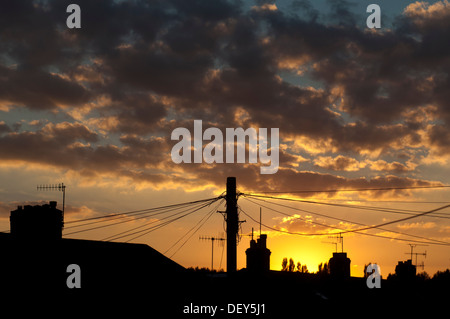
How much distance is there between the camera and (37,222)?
37.0 m

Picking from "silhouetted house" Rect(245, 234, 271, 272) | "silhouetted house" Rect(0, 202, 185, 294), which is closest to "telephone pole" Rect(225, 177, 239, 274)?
"silhouetted house" Rect(0, 202, 185, 294)

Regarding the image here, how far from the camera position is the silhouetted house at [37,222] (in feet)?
119

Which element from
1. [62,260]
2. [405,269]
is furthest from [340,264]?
[62,260]

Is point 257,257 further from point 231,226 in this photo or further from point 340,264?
point 231,226

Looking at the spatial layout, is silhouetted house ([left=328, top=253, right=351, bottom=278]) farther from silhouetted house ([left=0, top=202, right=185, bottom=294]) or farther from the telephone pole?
the telephone pole

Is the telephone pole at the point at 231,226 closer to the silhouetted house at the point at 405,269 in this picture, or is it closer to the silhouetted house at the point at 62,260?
the silhouetted house at the point at 62,260
